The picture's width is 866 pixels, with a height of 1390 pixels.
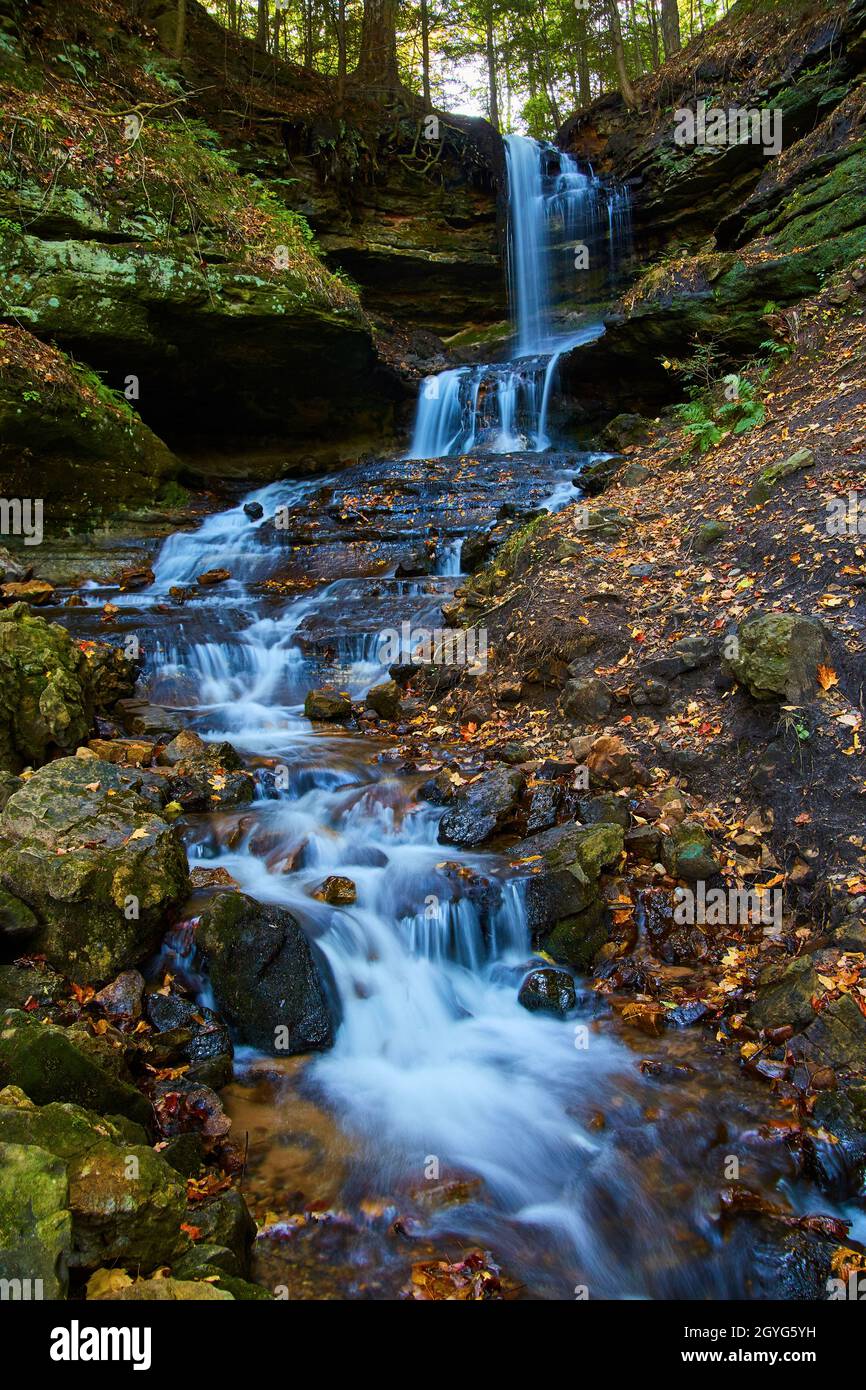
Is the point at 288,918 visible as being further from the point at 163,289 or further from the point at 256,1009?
the point at 163,289

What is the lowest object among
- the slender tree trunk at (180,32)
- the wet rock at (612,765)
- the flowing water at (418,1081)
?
the flowing water at (418,1081)

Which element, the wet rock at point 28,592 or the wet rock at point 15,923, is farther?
the wet rock at point 28,592

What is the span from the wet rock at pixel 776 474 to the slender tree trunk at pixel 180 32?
1623cm

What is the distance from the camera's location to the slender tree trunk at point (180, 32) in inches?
599

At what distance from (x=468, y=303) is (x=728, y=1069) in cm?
2065

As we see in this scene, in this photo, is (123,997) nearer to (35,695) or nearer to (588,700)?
(35,695)

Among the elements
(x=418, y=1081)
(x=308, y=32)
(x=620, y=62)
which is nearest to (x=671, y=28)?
(x=620, y=62)

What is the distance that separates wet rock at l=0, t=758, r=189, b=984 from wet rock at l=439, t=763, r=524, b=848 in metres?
2.00

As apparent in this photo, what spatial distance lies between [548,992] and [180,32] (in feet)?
64.9

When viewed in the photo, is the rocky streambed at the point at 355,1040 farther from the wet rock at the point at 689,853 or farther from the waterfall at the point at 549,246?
the waterfall at the point at 549,246

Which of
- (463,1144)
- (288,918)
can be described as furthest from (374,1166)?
(288,918)

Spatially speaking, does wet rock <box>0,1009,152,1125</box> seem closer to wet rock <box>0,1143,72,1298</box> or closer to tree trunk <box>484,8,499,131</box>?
wet rock <box>0,1143,72,1298</box>

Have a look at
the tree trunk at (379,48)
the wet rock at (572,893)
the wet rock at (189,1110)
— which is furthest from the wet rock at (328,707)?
the tree trunk at (379,48)

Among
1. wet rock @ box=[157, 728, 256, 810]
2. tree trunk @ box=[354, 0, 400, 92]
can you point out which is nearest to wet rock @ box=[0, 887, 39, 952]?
wet rock @ box=[157, 728, 256, 810]
